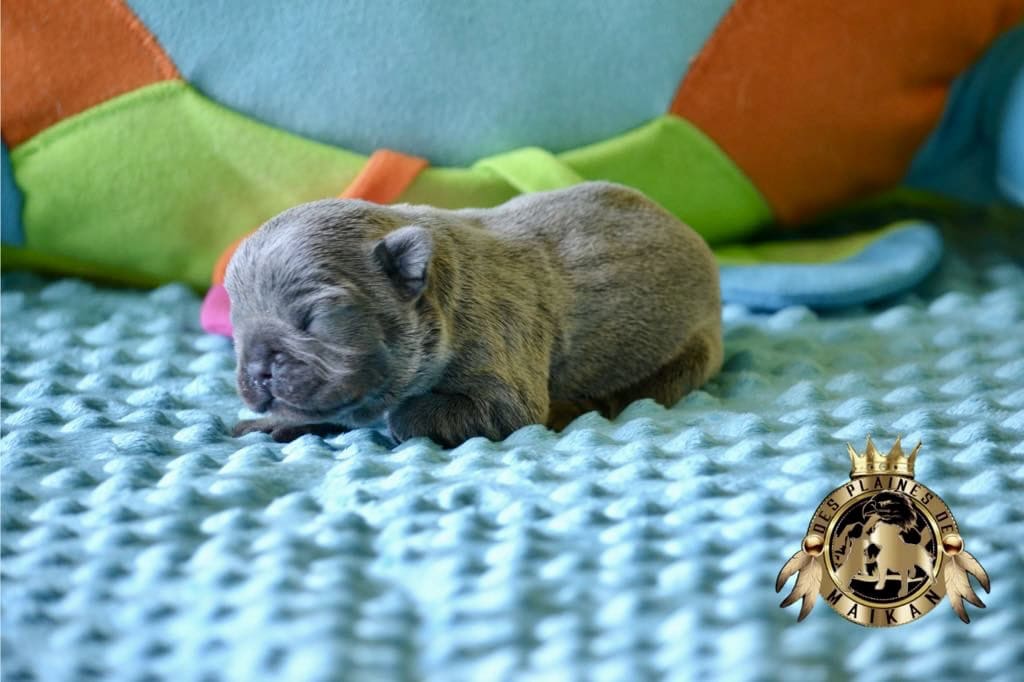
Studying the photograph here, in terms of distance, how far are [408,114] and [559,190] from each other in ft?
1.12

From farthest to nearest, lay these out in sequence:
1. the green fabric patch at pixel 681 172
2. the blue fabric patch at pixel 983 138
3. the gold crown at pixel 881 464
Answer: the blue fabric patch at pixel 983 138
the green fabric patch at pixel 681 172
the gold crown at pixel 881 464

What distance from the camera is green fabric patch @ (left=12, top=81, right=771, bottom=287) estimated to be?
1.83 meters

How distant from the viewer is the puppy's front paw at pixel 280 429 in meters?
1.45

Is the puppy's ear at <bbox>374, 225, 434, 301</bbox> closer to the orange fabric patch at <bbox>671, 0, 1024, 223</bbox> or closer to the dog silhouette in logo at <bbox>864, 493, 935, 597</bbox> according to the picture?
the dog silhouette in logo at <bbox>864, 493, 935, 597</bbox>

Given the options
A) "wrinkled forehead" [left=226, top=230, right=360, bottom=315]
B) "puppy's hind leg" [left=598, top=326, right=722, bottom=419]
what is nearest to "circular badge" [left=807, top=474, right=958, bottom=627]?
"puppy's hind leg" [left=598, top=326, right=722, bottom=419]

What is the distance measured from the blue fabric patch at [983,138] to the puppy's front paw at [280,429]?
1.33 metres

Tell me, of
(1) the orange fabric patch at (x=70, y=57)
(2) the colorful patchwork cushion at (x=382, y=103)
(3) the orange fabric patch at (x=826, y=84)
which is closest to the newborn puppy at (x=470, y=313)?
(2) the colorful patchwork cushion at (x=382, y=103)

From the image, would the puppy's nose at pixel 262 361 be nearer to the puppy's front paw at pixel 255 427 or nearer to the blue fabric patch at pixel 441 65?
the puppy's front paw at pixel 255 427

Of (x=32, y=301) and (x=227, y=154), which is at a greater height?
(x=227, y=154)

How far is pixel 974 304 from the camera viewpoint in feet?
6.42

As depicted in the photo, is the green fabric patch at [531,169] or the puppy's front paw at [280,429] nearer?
the puppy's front paw at [280,429]

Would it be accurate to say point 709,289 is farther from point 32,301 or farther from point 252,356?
point 32,301

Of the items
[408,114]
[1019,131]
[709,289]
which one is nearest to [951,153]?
[1019,131]

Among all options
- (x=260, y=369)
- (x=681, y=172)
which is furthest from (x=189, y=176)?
(x=681, y=172)
